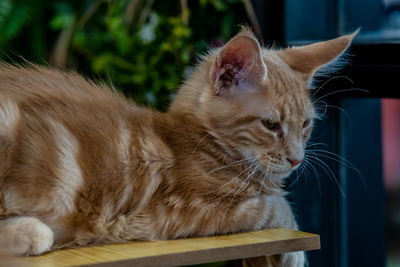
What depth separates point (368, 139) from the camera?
2199 millimetres

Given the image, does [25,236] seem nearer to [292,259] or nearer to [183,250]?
[183,250]

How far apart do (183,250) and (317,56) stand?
676 millimetres

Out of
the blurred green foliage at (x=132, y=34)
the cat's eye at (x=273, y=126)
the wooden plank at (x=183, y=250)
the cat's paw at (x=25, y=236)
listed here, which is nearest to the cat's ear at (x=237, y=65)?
the cat's eye at (x=273, y=126)

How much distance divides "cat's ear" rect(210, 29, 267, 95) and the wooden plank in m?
0.37

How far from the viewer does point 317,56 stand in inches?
64.6

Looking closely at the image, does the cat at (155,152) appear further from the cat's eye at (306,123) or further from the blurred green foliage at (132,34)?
the blurred green foliage at (132,34)

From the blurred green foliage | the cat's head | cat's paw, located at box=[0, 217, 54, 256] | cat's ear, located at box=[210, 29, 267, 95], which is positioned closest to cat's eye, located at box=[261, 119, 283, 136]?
the cat's head

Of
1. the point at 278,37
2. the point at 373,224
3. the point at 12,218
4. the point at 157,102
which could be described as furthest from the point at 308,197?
the point at 12,218

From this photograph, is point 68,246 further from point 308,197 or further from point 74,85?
point 308,197

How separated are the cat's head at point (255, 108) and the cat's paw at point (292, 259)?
19 centimetres

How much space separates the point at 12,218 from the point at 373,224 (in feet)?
4.34

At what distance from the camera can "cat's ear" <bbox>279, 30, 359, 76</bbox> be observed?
5.31 ft

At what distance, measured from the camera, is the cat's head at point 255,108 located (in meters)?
1.49

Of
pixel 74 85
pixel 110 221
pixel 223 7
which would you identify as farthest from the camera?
pixel 223 7
